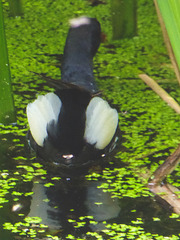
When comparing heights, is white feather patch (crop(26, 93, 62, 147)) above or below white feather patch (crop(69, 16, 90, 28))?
below

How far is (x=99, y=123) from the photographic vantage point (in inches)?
85.5

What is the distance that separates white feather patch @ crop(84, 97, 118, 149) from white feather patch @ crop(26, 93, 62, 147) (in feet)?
0.38

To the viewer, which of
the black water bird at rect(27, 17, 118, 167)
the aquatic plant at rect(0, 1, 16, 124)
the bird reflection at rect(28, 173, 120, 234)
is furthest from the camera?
the aquatic plant at rect(0, 1, 16, 124)

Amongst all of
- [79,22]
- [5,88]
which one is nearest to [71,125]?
[5,88]

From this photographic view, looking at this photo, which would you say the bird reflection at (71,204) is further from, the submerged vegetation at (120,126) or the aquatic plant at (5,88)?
the aquatic plant at (5,88)

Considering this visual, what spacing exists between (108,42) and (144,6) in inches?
24.3

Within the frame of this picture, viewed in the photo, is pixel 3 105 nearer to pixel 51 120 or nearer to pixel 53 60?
pixel 51 120

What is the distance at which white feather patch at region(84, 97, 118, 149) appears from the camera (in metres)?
2.15

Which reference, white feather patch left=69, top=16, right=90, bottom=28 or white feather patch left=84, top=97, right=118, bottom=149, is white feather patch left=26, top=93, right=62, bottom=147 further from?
white feather patch left=69, top=16, right=90, bottom=28

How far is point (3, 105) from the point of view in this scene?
2.43m

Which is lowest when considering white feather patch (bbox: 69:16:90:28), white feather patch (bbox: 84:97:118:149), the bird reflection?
the bird reflection

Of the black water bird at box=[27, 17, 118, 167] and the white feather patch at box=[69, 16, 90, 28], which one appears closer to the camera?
the black water bird at box=[27, 17, 118, 167]

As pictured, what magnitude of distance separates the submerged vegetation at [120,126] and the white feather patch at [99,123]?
117 millimetres

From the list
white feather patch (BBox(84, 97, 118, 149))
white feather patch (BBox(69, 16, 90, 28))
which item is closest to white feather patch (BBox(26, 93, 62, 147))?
white feather patch (BBox(84, 97, 118, 149))
